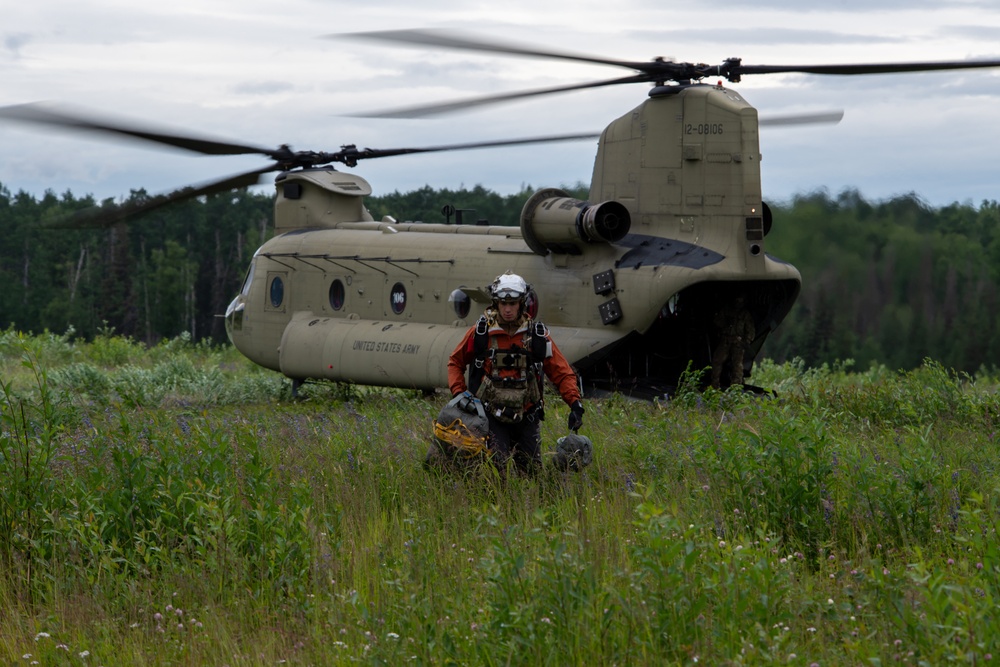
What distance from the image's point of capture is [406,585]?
19.5 feet

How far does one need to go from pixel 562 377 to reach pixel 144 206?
30.7 ft

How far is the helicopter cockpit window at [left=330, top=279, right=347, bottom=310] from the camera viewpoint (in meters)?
16.8

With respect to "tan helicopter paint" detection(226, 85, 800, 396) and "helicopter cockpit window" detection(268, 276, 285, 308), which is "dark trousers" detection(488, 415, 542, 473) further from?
"helicopter cockpit window" detection(268, 276, 285, 308)

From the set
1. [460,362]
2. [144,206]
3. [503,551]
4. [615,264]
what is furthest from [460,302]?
[503,551]

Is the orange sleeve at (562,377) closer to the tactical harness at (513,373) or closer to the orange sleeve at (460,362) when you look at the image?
the tactical harness at (513,373)

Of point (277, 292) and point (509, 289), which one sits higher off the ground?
point (509, 289)

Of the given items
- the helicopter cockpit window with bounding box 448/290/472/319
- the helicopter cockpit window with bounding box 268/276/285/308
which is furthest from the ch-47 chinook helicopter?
the helicopter cockpit window with bounding box 268/276/285/308

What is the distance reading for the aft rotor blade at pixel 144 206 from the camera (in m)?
15.4

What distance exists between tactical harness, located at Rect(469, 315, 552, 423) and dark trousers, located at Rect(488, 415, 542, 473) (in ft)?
0.23

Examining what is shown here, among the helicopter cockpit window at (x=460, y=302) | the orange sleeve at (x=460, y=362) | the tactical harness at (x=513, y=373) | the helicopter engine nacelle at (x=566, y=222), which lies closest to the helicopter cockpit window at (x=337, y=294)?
the helicopter cockpit window at (x=460, y=302)

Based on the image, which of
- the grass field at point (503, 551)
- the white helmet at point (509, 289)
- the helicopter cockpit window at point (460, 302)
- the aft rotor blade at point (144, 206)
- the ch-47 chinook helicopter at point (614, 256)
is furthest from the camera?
the aft rotor blade at point (144, 206)

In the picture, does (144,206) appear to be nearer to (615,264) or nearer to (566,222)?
(566,222)

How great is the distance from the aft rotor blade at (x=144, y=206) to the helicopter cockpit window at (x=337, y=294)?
2.04m

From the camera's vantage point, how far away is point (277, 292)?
58.1 ft
